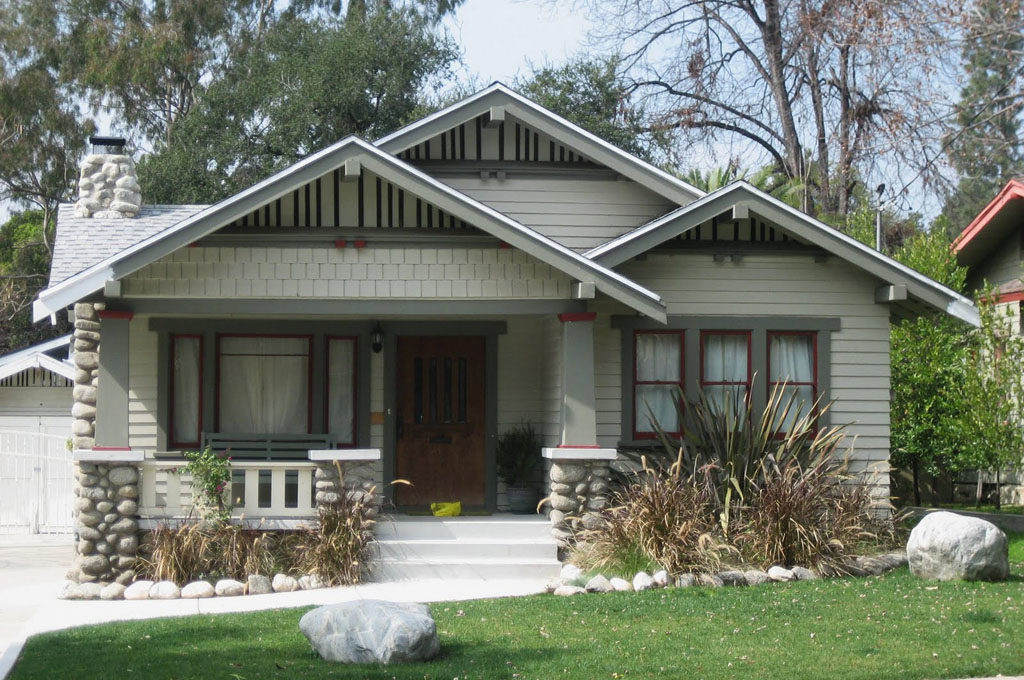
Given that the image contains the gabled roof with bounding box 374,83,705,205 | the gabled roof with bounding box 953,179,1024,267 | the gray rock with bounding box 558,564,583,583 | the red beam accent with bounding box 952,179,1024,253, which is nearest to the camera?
the gray rock with bounding box 558,564,583,583

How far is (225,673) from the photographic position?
8.10 metres

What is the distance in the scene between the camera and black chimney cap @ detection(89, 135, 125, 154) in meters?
16.6

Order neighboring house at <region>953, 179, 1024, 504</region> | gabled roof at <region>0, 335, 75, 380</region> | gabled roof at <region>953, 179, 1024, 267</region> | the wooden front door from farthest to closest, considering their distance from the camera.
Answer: gabled roof at <region>0, 335, 75, 380</region> → neighboring house at <region>953, 179, 1024, 504</region> → gabled roof at <region>953, 179, 1024, 267</region> → the wooden front door

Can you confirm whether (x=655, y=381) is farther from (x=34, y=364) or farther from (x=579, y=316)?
(x=34, y=364)

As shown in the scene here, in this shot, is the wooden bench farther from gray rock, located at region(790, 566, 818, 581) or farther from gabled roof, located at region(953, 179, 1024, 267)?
gabled roof, located at region(953, 179, 1024, 267)

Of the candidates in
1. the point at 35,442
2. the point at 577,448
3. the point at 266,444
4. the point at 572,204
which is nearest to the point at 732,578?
the point at 577,448

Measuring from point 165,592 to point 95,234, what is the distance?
→ 5.84 metres

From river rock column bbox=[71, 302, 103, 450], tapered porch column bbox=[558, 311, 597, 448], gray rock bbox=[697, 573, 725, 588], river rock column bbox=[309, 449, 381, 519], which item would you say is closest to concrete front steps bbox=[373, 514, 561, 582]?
river rock column bbox=[309, 449, 381, 519]

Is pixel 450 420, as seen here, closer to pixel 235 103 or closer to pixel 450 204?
pixel 450 204

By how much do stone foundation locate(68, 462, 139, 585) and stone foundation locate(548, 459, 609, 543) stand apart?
174 inches

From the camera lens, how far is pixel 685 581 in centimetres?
1166

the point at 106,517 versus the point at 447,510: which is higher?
the point at 106,517

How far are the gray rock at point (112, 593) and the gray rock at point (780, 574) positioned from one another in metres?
6.39

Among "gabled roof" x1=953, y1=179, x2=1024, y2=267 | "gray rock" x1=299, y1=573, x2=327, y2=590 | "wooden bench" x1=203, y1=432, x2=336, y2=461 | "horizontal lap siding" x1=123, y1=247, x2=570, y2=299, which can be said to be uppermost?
"gabled roof" x1=953, y1=179, x2=1024, y2=267
